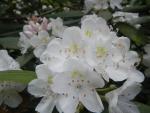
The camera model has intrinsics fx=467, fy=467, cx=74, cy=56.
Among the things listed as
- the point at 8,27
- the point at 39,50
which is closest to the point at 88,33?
the point at 39,50

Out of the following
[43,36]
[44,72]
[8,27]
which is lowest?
[8,27]

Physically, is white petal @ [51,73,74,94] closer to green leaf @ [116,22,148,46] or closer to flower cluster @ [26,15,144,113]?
flower cluster @ [26,15,144,113]

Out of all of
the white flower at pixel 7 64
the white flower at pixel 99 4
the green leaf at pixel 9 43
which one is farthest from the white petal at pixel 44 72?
the white flower at pixel 99 4

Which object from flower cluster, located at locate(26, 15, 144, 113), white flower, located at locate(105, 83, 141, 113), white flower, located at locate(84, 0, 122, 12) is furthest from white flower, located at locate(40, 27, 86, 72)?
white flower, located at locate(84, 0, 122, 12)

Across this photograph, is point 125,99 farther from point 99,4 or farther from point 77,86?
point 99,4

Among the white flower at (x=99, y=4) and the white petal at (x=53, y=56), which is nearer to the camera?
the white petal at (x=53, y=56)

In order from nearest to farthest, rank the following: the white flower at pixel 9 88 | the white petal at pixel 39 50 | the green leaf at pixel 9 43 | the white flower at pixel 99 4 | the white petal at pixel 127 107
Answer: the white petal at pixel 127 107 < the white flower at pixel 9 88 < the white petal at pixel 39 50 < the green leaf at pixel 9 43 < the white flower at pixel 99 4

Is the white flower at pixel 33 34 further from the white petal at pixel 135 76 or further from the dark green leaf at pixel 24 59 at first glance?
the white petal at pixel 135 76

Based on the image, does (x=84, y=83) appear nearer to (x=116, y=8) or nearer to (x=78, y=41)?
(x=78, y=41)

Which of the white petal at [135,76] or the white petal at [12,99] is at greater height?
the white petal at [135,76]
